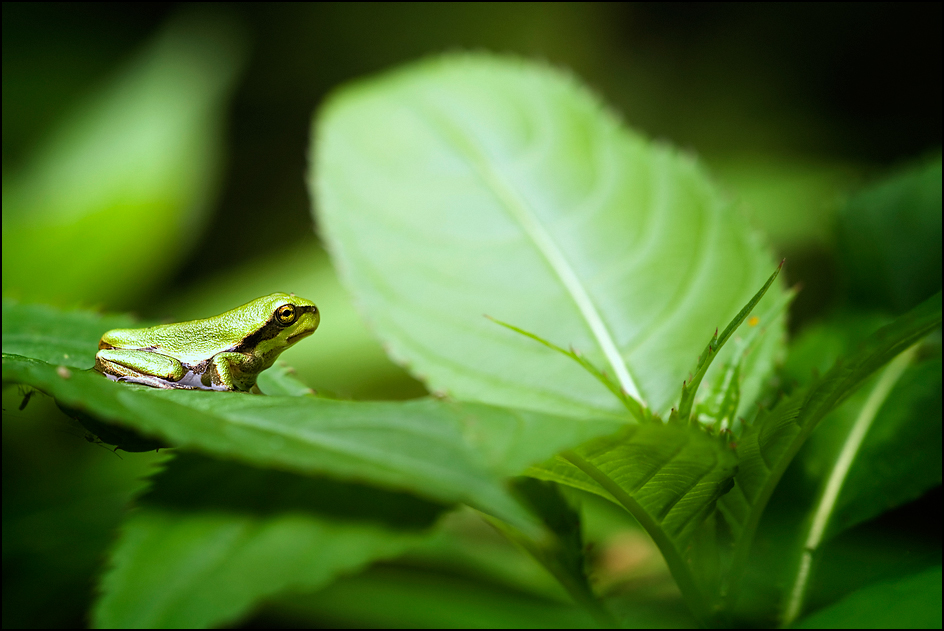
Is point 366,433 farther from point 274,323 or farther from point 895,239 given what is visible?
point 895,239

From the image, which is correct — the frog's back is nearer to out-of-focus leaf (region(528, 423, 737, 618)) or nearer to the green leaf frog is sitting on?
the green leaf frog is sitting on

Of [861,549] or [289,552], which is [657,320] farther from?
[289,552]

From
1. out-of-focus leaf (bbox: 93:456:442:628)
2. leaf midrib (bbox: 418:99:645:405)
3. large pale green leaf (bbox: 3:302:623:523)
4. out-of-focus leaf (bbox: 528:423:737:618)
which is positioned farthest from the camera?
leaf midrib (bbox: 418:99:645:405)

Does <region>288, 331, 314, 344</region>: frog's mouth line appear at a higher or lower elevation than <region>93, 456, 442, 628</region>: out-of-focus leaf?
higher

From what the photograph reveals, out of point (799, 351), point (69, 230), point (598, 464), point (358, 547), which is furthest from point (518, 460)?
point (69, 230)

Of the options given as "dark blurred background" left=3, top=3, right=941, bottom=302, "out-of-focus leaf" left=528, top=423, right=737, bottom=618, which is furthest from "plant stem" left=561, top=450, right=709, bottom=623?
"dark blurred background" left=3, top=3, right=941, bottom=302

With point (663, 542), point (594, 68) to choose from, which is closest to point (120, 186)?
point (663, 542)
